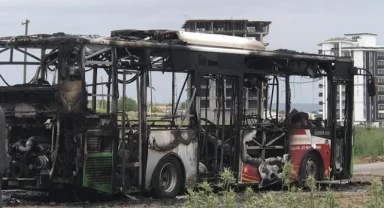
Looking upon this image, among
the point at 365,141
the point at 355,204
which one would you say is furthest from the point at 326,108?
the point at 365,141

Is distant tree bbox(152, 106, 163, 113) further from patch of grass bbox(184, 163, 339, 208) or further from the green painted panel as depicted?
patch of grass bbox(184, 163, 339, 208)

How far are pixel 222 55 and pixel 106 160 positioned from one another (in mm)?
3545

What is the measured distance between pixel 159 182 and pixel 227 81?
271 centimetres

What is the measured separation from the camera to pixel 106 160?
46.6ft

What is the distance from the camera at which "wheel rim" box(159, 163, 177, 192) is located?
15422 mm

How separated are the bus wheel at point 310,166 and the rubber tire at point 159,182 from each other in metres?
3.77

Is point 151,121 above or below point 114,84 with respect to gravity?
below

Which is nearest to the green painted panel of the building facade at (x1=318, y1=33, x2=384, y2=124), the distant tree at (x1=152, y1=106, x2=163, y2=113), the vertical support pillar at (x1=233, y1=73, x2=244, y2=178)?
the distant tree at (x1=152, y1=106, x2=163, y2=113)

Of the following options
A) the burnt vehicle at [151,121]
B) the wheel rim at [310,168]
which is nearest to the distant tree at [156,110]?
the burnt vehicle at [151,121]

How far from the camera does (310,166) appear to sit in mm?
18797

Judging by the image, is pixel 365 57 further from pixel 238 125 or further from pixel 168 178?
pixel 168 178

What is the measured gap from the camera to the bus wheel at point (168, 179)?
597 inches

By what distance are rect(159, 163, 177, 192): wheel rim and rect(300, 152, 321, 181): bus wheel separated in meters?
3.90

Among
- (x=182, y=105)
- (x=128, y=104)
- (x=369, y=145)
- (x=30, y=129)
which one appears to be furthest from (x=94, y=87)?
(x=369, y=145)
